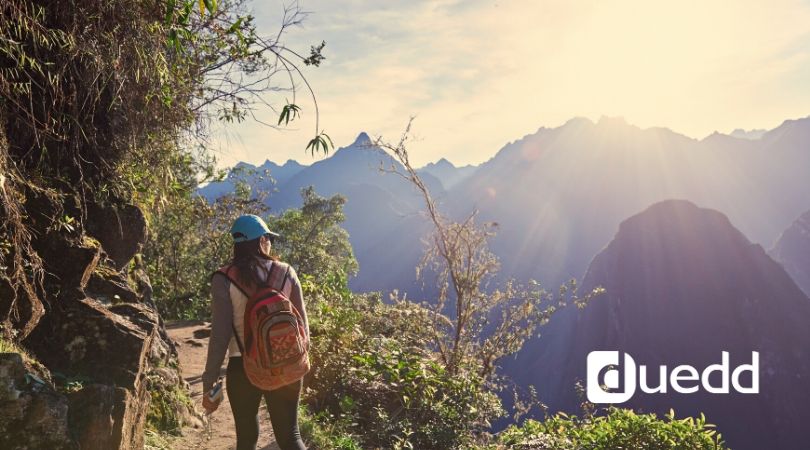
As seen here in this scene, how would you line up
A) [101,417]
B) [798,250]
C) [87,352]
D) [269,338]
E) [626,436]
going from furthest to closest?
[798,250]
[626,436]
[87,352]
[101,417]
[269,338]

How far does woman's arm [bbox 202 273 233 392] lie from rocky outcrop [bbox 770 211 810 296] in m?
157

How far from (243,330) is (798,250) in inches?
6345

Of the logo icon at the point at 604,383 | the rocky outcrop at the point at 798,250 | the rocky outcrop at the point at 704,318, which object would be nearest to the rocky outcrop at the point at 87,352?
the logo icon at the point at 604,383

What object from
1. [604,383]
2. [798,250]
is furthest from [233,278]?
[798,250]

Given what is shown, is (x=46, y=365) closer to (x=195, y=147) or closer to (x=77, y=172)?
(x=77, y=172)

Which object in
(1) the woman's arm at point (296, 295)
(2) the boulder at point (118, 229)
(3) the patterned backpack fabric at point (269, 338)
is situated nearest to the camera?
(3) the patterned backpack fabric at point (269, 338)

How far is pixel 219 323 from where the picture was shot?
316cm

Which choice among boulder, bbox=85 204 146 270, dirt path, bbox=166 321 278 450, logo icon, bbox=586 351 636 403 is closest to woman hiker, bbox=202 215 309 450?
dirt path, bbox=166 321 278 450

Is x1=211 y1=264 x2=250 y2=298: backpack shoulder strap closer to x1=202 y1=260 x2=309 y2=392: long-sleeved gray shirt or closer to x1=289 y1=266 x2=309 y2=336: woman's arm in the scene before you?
A: x1=202 y1=260 x2=309 y2=392: long-sleeved gray shirt

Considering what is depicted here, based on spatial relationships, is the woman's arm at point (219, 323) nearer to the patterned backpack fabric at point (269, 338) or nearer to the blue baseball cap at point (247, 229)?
the patterned backpack fabric at point (269, 338)

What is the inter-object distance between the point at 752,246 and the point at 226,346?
97438 millimetres

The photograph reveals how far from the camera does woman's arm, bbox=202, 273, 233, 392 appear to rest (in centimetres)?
313

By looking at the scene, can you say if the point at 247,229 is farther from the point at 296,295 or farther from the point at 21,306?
the point at 21,306

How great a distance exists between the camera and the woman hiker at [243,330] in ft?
10.3
